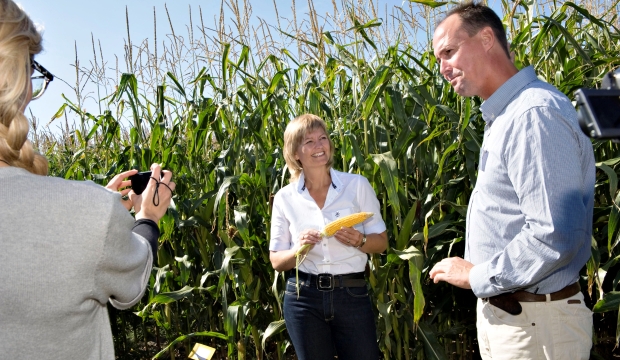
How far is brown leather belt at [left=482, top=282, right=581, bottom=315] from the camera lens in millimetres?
1900

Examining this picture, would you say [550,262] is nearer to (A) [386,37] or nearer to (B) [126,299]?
(B) [126,299]

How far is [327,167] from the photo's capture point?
307 centimetres

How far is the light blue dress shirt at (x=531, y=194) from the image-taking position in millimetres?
1690

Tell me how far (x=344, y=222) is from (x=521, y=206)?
3.48 ft

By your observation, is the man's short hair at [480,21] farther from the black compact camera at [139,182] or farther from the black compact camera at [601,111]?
the black compact camera at [139,182]

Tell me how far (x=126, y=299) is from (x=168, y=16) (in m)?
4.00

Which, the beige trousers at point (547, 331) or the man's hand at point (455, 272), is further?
the man's hand at point (455, 272)

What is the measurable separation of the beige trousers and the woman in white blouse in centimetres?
95

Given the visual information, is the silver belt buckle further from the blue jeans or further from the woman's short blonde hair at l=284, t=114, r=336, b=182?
the woman's short blonde hair at l=284, t=114, r=336, b=182

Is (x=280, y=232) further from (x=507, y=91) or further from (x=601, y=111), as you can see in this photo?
(x=601, y=111)

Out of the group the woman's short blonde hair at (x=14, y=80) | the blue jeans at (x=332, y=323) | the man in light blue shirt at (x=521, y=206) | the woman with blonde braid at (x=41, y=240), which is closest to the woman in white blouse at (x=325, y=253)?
the blue jeans at (x=332, y=323)

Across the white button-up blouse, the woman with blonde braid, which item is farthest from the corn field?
the woman with blonde braid

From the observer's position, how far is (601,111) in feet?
3.01

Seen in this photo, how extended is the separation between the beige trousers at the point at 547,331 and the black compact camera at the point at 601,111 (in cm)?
113
